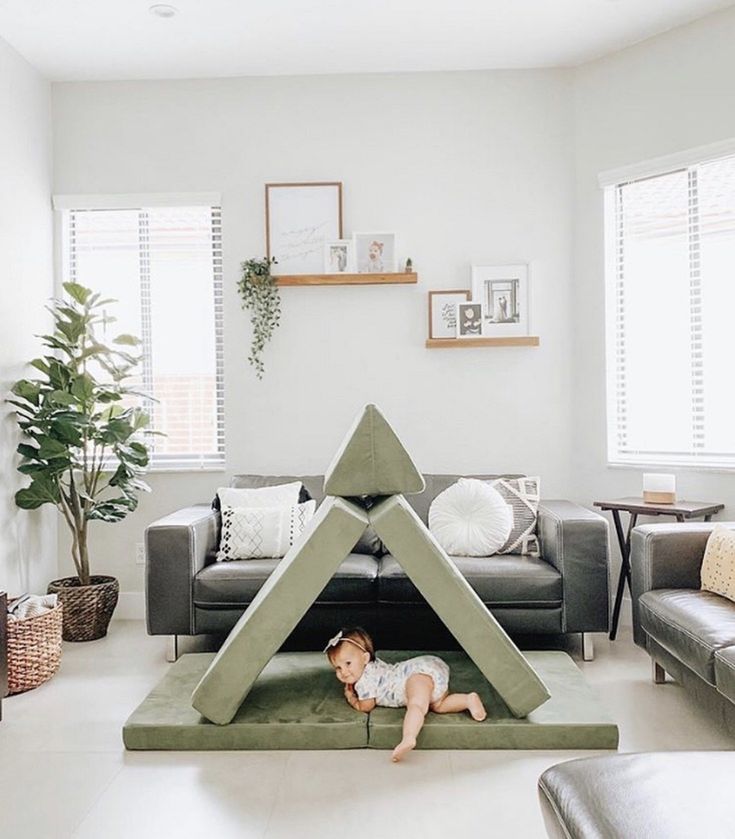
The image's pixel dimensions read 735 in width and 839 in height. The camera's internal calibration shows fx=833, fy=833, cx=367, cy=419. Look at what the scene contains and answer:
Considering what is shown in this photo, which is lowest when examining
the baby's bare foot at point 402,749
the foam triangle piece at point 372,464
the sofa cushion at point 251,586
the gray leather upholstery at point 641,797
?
the baby's bare foot at point 402,749

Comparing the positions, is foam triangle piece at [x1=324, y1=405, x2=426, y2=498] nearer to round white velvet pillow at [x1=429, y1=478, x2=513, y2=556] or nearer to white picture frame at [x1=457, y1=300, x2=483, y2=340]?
round white velvet pillow at [x1=429, y1=478, x2=513, y2=556]

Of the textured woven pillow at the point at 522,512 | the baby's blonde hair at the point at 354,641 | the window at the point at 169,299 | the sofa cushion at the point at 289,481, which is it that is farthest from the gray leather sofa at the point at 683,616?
the window at the point at 169,299

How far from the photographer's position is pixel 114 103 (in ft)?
15.1

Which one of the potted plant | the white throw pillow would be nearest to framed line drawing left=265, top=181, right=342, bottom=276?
the potted plant

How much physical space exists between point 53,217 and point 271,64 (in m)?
1.46

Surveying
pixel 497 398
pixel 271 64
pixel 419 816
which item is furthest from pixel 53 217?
pixel 419 816

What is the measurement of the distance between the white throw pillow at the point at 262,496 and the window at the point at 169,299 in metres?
0.59

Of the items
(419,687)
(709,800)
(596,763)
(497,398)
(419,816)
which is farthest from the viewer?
(497,398)

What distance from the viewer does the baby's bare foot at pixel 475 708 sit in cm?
285

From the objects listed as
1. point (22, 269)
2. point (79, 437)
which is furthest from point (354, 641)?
point (22, 269)

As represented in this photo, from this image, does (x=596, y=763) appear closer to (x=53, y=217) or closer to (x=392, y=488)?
(x=392, y=488)

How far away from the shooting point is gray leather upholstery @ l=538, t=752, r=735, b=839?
134 cm

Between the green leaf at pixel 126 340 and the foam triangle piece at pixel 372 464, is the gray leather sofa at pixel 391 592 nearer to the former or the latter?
the foam triangle piece at pixel 372 464

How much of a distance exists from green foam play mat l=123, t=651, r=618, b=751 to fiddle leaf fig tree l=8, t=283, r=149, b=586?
53.7 inches
